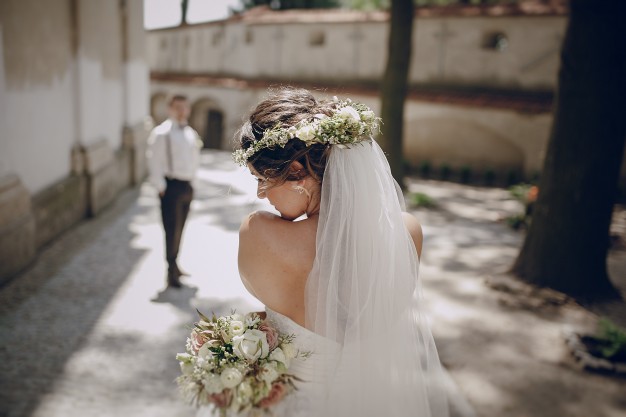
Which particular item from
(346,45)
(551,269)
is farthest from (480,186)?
(551,269)

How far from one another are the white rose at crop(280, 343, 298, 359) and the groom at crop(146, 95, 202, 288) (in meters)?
4.05

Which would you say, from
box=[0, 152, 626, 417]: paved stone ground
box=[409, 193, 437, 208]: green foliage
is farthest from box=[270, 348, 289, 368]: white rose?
box=[409, 193, 437, 208]: green foliage

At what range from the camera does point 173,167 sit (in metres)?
5.91

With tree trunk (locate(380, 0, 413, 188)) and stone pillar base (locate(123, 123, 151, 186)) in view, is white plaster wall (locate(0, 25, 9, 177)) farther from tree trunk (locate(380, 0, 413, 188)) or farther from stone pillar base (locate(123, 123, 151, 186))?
tree trunk (locate(380, 0, 413, 188))

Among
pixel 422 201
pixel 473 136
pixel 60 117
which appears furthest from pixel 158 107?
pixel 60 117

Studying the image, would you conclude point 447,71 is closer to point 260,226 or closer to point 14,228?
point 14,228

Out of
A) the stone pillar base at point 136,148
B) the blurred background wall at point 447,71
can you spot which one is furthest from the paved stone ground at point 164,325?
the blurred background wall at point 447,71

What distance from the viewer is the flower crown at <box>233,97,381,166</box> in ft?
6.84

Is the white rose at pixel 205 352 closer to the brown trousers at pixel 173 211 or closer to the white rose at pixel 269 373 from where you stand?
the white rose at pixel 269 373

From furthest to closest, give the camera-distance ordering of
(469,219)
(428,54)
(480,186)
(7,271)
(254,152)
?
(428,54), (480,186), (469,219), (7,271), (254,152)

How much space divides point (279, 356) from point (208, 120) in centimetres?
2488

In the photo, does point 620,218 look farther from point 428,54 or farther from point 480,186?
point 428,54

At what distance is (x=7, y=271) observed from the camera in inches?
235

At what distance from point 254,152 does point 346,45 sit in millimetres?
19547
